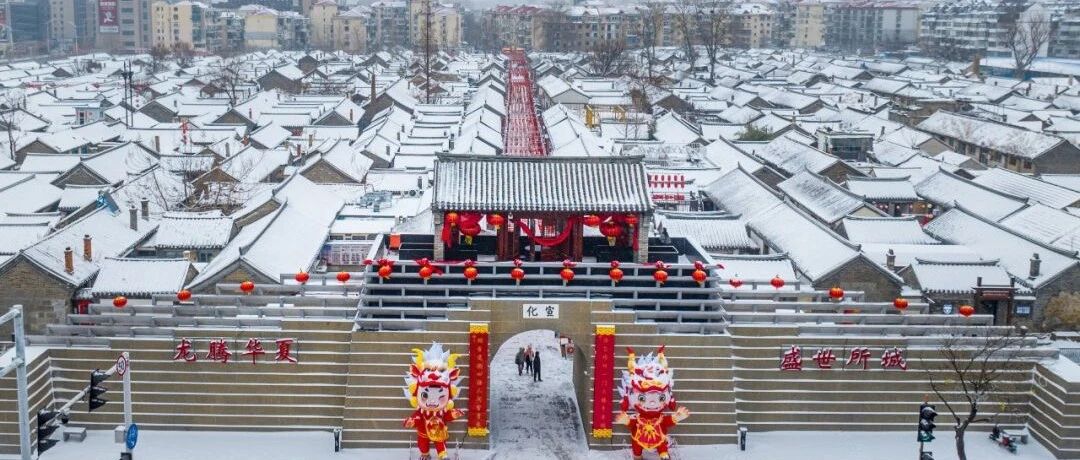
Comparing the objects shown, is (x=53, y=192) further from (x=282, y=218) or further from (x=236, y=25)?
(x=236, y=25)

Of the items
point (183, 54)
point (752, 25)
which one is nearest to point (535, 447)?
point (183, 54)

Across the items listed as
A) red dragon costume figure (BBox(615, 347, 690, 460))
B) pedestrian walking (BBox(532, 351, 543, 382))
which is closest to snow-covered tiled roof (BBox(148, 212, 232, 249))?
pedestrian walking (BBox(532, 351, 543, 382))

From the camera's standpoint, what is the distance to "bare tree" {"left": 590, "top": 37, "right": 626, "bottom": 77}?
97562 millimetres

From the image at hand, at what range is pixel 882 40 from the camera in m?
138

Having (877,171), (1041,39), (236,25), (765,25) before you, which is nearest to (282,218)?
(877,171)

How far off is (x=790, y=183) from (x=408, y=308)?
84.4 ft

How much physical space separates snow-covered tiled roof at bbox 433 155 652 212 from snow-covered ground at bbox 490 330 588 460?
4.25m

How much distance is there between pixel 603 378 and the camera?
19.7 metres

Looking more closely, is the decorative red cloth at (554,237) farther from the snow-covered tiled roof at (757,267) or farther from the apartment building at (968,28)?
the apartment building at (968,28)

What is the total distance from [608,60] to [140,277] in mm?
73610

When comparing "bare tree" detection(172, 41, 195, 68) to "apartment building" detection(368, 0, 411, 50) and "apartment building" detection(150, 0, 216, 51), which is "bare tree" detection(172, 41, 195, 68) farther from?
"apartment building" detection(368, 0, 411, 50)

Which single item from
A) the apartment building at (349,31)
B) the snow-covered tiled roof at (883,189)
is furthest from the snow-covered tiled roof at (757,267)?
the apartment building at (349,31)

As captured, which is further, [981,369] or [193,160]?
[193,160]

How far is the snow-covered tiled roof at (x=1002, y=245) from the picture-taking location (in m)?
30.5
